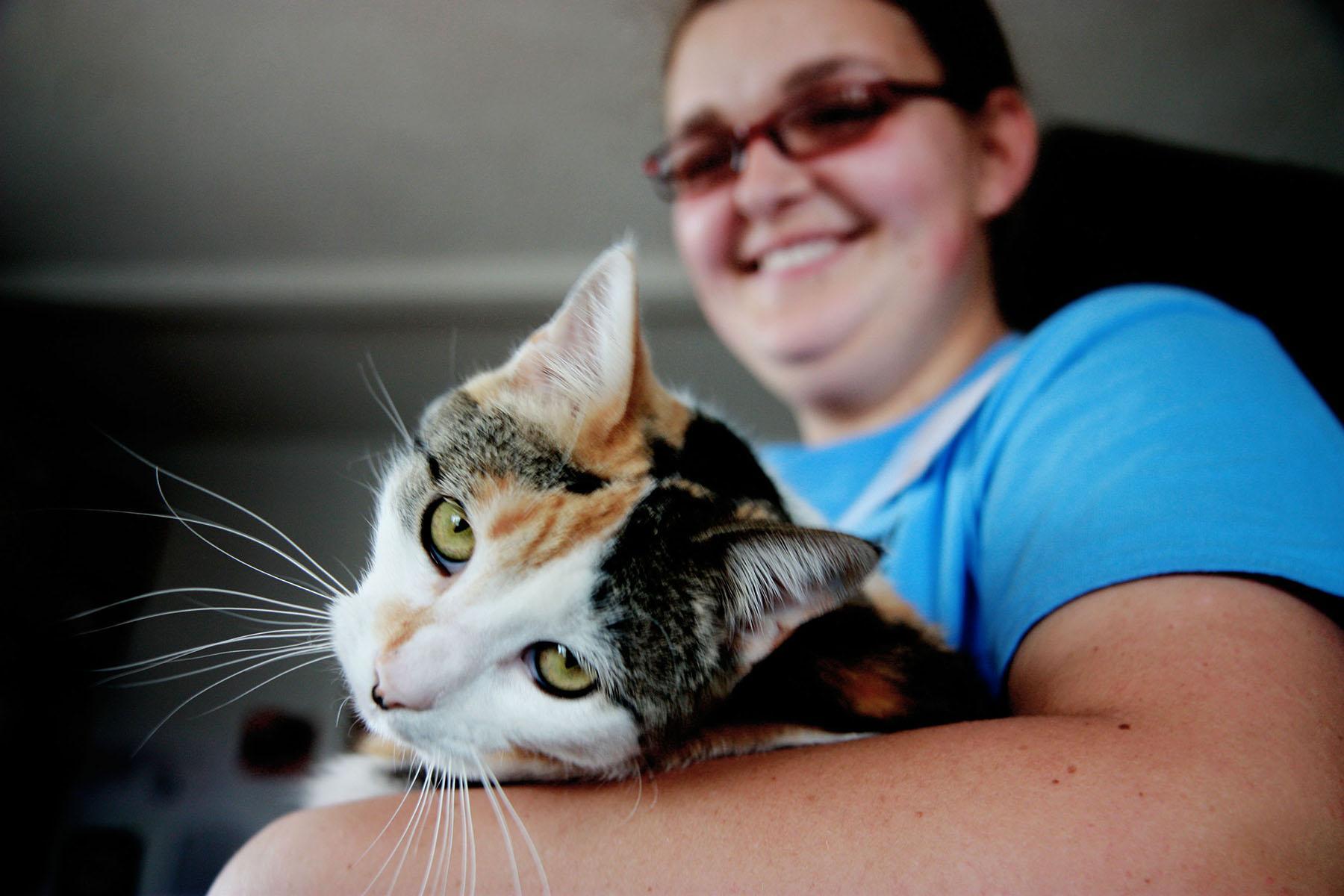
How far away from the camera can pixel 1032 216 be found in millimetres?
907

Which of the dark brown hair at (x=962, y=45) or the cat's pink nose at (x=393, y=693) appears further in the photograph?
the dark brown hair at (x=962, y=45)

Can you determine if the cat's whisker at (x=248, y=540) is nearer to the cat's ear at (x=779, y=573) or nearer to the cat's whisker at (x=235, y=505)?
the cat's whisker at (x=235, y=505)

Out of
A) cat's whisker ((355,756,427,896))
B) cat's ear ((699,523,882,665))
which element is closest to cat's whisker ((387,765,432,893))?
cat's whisker ((355,756,427,896))

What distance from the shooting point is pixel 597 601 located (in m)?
0.46

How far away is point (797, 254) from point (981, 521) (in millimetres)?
336

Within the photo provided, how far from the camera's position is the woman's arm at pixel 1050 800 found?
1.09 ft

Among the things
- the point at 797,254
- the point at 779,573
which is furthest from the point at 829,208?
the point at 779,573

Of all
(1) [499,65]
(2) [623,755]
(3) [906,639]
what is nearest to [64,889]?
(2) [623,755]

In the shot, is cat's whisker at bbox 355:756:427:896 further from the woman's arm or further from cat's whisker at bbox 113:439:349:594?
cat's whisker at bbox 113:439:349:594

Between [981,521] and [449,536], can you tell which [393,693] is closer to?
[449,536]

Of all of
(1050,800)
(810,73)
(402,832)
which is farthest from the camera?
(810,73)

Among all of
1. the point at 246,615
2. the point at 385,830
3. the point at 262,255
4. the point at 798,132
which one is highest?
the point at 798,132

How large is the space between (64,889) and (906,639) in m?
0.58

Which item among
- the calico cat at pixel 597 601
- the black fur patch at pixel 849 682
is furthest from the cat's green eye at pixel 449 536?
the black fur patch at pixel 849 682
